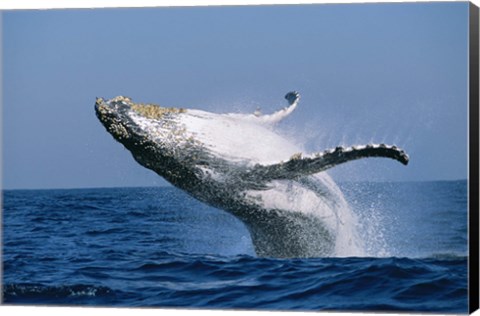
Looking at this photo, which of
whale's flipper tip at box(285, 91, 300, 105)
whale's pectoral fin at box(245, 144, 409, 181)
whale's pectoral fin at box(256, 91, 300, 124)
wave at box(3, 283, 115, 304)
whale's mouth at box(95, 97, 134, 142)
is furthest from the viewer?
wave at box(3, 283, 115, 304)

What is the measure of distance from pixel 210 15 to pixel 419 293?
3.51 metres

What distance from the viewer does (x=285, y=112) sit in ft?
35.7

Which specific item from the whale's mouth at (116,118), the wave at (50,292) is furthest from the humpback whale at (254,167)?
the wave at (50,292)

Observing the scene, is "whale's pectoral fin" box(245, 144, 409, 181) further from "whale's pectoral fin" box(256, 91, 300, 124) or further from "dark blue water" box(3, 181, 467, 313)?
"dark blue water" box(3, 181, 467, 313)

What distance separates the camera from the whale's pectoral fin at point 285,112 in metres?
10.8

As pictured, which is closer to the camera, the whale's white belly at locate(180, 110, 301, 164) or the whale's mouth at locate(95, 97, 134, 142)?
the whale's mouth at locate(95, 97, 134, 142)

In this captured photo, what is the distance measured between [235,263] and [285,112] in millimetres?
1682

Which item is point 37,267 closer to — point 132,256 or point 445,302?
point 132,256

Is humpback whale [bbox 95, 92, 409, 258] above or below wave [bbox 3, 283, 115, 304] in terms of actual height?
above

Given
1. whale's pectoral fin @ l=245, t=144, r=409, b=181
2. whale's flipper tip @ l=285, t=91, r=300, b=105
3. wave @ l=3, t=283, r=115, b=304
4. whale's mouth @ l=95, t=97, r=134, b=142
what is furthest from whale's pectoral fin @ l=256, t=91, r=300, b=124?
wave @ l=3, t=283, r=115, b=304

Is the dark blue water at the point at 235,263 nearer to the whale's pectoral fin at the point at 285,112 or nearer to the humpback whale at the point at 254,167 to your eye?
the humpback whale at the point at 254,167

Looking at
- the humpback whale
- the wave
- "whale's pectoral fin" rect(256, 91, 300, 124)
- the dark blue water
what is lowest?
the wave

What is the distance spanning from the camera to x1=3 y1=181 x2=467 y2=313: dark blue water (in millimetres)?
10602

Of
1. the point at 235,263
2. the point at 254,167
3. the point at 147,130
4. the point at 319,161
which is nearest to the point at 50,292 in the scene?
the point at 235,263
